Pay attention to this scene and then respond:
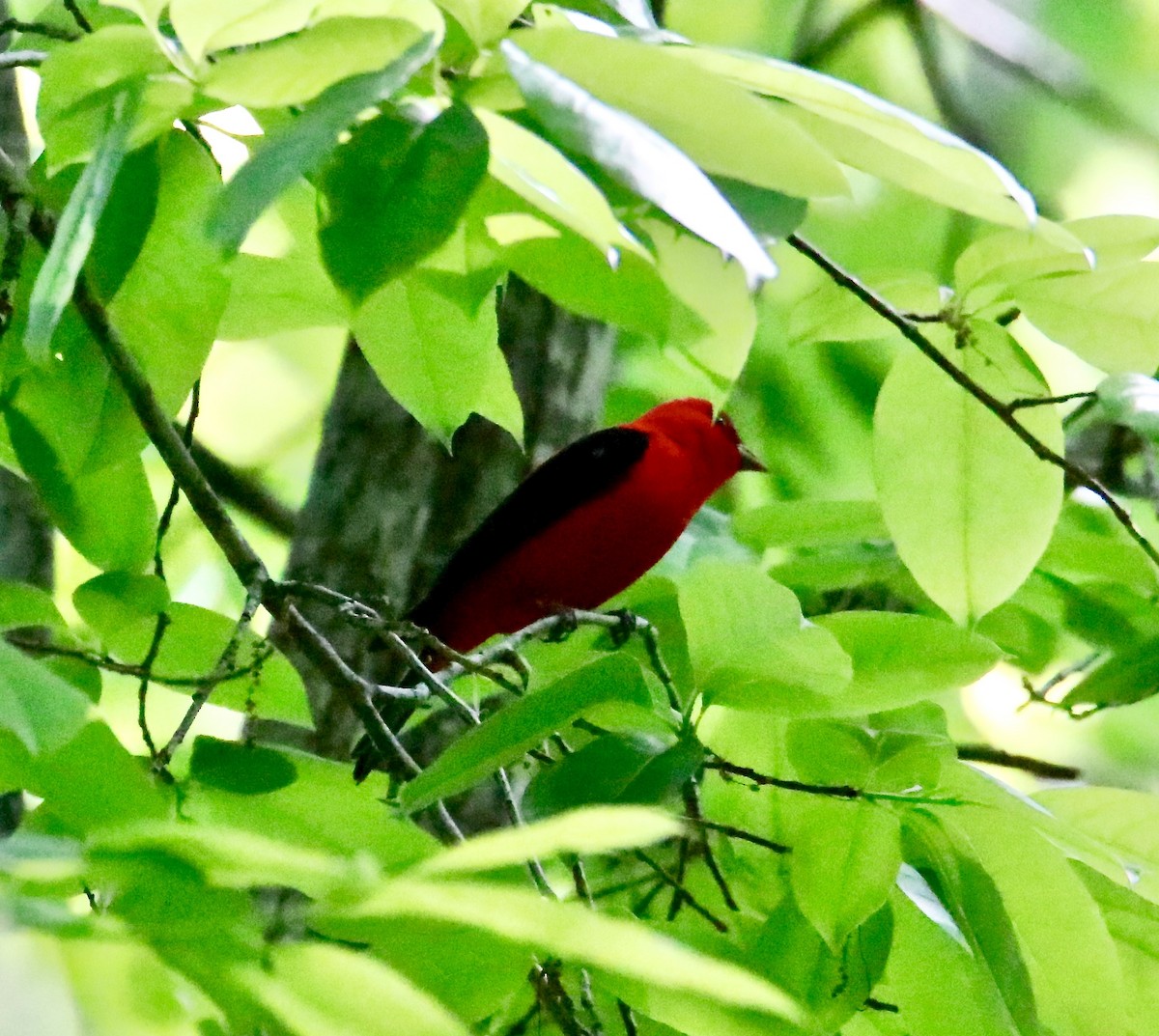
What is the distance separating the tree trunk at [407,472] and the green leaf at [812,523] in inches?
41.2

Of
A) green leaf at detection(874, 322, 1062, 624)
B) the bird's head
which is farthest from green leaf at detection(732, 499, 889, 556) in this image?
the bird's head

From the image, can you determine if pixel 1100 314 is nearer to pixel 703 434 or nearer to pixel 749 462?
pixel 703 434

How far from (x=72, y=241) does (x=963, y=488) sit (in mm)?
872

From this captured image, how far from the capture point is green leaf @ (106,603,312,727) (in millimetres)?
1469

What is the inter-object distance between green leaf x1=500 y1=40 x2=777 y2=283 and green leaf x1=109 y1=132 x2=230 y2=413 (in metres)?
0.54

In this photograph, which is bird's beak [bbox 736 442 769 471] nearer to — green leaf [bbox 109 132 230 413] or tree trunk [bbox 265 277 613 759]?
tree trunk [bbox 265 277 613 759]

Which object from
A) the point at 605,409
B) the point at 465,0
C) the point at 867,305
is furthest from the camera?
the point at 605,409

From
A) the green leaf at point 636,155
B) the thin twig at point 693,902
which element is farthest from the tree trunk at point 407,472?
the green leaf at point 636,155

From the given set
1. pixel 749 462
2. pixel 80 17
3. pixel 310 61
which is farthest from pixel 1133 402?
pixel 749 462

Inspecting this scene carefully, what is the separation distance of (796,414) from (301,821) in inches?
98.1

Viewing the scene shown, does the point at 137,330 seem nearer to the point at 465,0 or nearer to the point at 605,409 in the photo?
the point at 465,0

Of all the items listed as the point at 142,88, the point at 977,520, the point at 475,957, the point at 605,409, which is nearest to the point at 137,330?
the point at 142,88

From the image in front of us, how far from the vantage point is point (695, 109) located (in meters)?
0.88

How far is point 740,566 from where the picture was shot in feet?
4.13
